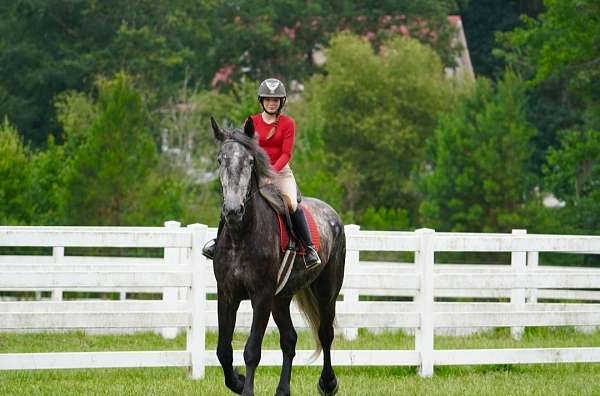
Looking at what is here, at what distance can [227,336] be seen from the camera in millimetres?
11117

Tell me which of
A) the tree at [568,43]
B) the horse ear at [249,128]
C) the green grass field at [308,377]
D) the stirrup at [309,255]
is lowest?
the green grass field at [308,377]

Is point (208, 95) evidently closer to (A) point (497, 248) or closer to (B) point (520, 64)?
(B) point (520, 64)

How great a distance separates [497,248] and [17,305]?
16.9 ft

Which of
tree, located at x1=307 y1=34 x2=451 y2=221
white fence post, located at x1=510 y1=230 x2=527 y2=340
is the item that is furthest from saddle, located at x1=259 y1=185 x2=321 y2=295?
tree, located at x1=307 y1=34 x2=451 y2=221

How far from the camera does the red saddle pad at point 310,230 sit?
1135cm

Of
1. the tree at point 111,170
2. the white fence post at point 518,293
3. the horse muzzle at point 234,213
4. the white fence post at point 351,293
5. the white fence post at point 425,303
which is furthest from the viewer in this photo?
the tree at point 111,170

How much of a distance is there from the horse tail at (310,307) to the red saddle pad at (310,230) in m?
0.73

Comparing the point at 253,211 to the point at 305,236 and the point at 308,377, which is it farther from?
the point at 308,377

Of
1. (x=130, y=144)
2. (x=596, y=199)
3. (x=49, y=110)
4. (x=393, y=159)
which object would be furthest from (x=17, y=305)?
(x=49, y=110)

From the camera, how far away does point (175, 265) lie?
16.4 metres

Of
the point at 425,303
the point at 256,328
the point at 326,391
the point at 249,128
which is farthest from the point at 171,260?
the point at 249,128

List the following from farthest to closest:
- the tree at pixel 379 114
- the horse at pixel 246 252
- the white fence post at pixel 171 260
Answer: the tree at pixel 379 114 → the white fence post at pixel 171 260 → the horse at pixel 246 252

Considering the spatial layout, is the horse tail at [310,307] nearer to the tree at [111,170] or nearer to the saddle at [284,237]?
the saddle at [284,237]

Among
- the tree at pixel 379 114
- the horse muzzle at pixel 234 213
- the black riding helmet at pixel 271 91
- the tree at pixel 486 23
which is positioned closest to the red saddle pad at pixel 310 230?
the horse muzzle at pixel 234 213
